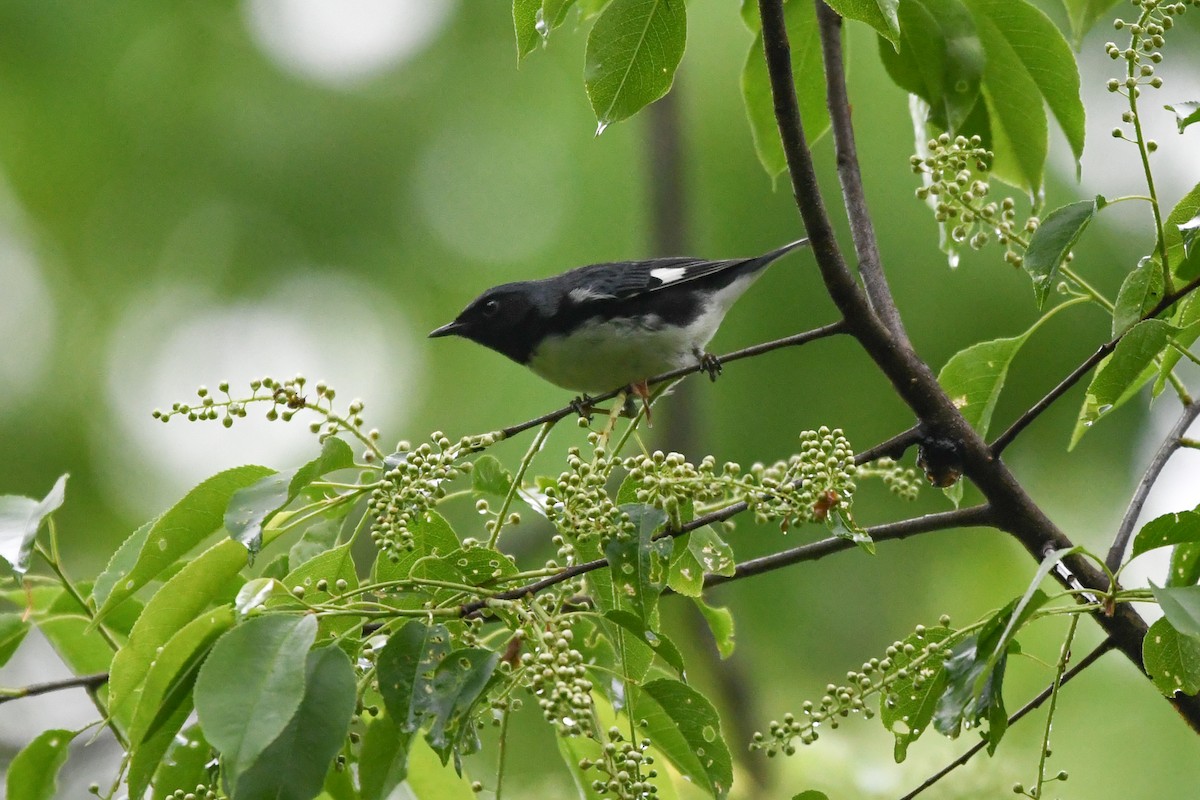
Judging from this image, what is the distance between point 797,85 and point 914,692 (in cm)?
142

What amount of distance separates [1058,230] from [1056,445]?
11.3 feet

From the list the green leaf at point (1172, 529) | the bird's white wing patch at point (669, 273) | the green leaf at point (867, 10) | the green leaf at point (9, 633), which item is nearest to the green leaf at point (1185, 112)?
the green leaf at point (867, 10)

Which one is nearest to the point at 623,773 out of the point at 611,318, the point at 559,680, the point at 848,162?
the point at 559,680

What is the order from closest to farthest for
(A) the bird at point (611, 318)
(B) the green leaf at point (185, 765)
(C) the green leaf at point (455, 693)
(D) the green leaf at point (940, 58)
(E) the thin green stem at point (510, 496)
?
1. (C) the green leaf at point (455, 693)
2. (B) the green leaf at point (185, 765)
3. (E) the thin green stem at point (510, 496)
4. (D) the green leaf at point (940, 58)
5. (A) the bird at point (611, 318)

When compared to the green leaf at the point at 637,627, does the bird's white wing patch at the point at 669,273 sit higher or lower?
higher

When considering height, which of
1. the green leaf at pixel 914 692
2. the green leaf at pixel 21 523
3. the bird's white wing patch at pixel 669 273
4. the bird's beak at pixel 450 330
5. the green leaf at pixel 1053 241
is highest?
the green leaf at pixel 21 523

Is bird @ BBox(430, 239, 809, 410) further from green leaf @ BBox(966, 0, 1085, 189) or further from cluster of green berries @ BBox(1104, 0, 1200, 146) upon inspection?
cluster of green berries @ BBox(1104, 0, 1200, 146)

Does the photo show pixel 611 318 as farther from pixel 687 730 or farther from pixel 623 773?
pixel 623 773

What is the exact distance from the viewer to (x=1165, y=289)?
5.57 ft

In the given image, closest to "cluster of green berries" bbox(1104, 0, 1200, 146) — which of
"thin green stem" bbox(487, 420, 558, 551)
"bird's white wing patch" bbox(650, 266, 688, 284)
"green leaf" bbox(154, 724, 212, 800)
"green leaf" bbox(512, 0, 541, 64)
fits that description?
"green leaf" bbox(512, 0, 541, 64)

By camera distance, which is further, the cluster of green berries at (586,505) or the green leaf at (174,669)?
the cluster of green berries at (586,505)

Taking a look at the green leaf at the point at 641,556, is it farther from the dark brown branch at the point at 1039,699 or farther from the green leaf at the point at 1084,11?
the green leaf at the point at 1084,11

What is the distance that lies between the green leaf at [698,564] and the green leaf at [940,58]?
1.04 meters

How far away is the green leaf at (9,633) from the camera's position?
2090 mm
